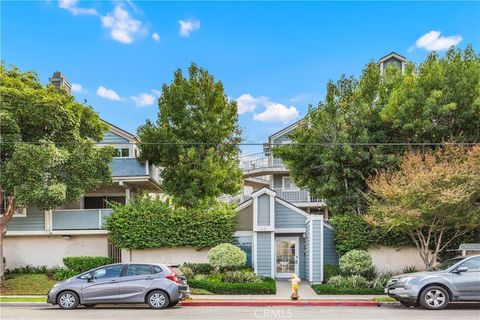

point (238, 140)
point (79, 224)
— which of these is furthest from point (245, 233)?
point (79, 224)

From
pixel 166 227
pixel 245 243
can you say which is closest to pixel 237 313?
pixel 245 243

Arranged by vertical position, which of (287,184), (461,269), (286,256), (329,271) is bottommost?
(329,271)

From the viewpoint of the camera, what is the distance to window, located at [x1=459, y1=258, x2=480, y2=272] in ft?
47.1

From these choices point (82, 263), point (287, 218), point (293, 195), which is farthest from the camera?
point (293, 195)

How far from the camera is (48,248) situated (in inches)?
969

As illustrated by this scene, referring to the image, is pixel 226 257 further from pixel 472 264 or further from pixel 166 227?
pixel 472 264

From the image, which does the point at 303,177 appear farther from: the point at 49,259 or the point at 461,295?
the point at 49,259

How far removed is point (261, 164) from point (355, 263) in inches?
695

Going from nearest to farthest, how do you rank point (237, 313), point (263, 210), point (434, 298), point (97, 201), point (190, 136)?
1. point (237, 313)
2. point (434, 298)
3. point (263, 210)
4. point (190, 136)
5. point (97, 201)

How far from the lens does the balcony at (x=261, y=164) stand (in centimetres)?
3591

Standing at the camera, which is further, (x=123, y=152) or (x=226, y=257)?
(x=123, y=152)

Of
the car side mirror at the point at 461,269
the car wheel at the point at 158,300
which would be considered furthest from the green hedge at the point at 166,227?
the car side mirror at the point at 461,269

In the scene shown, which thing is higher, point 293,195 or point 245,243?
point 293,195

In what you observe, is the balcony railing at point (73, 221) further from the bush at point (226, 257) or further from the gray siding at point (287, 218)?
the gray siding at point (287, 218)
